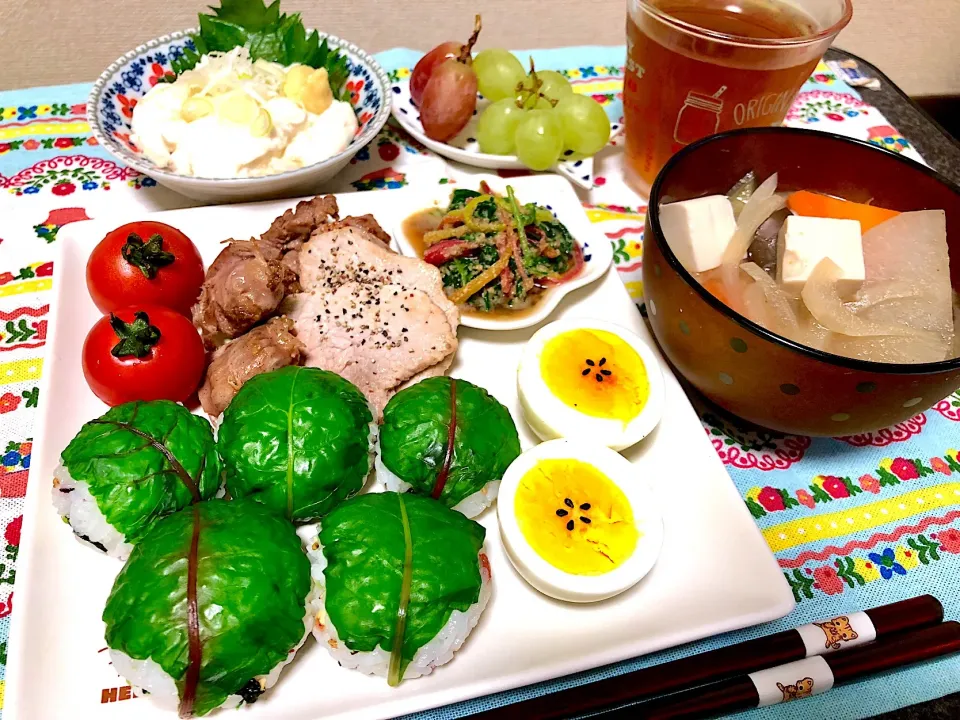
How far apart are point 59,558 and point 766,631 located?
1621 mm

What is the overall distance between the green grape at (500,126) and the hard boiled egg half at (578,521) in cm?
142

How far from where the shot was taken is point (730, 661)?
139 centimetres

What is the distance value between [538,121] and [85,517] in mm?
1913

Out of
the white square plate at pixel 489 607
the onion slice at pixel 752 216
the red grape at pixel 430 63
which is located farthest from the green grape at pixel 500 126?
the white square plate at pixel 489 607

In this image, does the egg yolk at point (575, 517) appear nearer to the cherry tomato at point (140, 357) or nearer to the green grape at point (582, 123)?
the cherry tomato at point (140, 357)

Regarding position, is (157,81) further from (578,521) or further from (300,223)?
(578,521)

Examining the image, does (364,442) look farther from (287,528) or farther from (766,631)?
(766,631)

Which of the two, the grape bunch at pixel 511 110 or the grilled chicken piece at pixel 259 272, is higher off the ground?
the grape bunch at pixel 511 110

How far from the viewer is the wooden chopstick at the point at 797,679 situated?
1.33 meters

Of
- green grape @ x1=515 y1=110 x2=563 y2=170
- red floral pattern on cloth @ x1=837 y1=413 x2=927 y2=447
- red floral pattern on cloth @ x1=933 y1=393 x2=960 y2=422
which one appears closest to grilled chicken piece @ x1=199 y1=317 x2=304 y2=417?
green grape @ x1=515 y1=110 x2=563 y2=170

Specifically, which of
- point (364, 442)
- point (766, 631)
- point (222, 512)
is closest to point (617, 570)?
point (766, 631)

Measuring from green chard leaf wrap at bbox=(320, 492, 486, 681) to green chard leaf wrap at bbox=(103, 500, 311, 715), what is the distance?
0.30 ft

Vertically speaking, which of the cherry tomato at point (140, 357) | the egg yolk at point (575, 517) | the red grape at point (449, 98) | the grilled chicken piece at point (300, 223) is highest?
the red grape at point (449, 98)

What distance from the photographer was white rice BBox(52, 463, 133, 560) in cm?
146
